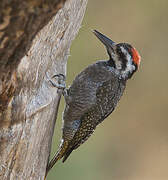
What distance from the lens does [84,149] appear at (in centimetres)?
848

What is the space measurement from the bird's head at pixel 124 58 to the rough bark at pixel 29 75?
24.7 inches

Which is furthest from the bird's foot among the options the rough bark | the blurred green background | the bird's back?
the blurred green background

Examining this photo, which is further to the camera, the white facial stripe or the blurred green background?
the blurred green background

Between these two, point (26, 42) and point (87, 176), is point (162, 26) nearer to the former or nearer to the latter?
point (87, 176)

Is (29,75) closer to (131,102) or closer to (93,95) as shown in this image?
(93,95)

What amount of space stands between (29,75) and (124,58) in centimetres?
148

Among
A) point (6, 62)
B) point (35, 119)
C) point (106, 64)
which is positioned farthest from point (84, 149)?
point (6, 62)

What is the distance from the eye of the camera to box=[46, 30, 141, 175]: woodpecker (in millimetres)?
4270

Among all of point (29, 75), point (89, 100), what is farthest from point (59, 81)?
point (29, 75)

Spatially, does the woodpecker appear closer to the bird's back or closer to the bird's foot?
the bird's back

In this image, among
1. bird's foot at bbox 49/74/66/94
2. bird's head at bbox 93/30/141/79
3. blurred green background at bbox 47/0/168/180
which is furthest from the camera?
blurred green background at bbox 47/0/168/180

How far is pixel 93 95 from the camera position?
4320 mm

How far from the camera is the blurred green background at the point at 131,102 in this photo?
8.00 meters

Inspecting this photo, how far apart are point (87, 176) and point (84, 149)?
1.68 feet
